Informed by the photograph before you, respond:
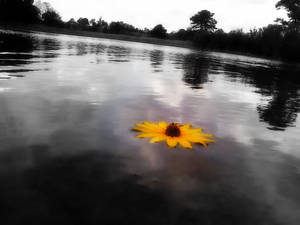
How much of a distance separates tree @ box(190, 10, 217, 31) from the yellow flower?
101567 millimetres

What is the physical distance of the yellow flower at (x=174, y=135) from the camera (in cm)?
357

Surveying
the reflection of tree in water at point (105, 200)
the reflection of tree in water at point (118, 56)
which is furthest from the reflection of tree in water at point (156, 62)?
the reflection of tree in water at point (105, 200)

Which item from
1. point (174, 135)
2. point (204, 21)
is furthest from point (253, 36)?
point (204, 21)

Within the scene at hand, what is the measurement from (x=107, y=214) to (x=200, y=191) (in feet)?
2.93

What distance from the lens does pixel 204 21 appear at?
99.1m

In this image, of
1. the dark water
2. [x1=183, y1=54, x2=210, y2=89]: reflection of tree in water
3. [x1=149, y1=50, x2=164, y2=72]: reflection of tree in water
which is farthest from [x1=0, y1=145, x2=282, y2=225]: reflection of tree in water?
[x1=149, y1=50, x2=164, y2=72]: reflection of tree in water

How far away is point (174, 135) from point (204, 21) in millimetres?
102586

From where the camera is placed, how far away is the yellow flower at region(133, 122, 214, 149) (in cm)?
357

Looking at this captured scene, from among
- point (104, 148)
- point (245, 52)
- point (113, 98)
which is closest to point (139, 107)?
point (113, 98)

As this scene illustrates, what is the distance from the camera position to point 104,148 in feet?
11.0

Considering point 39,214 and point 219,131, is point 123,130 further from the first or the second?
point 39,214

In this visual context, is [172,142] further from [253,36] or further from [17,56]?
[253,36]

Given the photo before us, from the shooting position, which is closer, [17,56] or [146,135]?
[146,135]

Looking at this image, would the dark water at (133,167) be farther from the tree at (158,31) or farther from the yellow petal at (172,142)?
the tree at (158,31)
